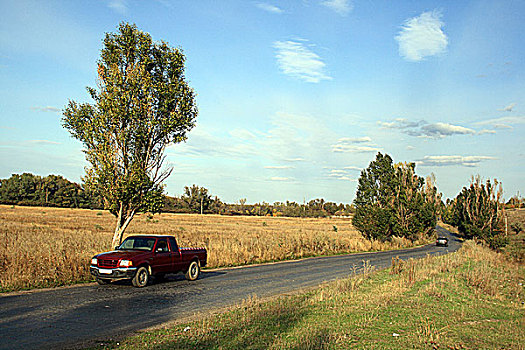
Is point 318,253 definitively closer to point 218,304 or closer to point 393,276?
point 393,276

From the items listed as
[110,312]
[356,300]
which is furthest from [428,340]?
[110,312]

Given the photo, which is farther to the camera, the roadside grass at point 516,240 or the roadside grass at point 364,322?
the roadside grass at point 516,240

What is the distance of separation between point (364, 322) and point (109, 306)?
6.52 metres

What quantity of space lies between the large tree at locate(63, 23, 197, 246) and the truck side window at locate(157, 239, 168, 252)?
4438 mm

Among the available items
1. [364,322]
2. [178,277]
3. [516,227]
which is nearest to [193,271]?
[178,277]

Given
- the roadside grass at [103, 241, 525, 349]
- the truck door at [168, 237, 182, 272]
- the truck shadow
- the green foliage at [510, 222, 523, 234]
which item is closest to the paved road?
the truck shadow

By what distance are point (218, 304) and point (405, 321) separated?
5070 millimetres

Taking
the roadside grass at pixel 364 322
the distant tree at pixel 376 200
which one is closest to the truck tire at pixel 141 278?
the roadside grass at pixel 364 322

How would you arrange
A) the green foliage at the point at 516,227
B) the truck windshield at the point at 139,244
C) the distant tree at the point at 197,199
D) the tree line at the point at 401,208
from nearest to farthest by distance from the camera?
the truck windshield at the point at 139,244, the tree line at the point at 401,208, the green foliage at the point at 516,227, the distant tree at the point at 197,199

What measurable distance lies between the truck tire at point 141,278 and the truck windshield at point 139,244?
1021mm

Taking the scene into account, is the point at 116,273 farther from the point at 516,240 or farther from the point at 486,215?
the point at 516,240

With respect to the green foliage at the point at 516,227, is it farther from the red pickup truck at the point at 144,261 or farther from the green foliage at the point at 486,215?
the red pickup truck at the point at 144,261

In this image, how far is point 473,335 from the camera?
8219 mm

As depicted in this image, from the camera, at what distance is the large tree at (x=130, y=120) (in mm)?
18812
